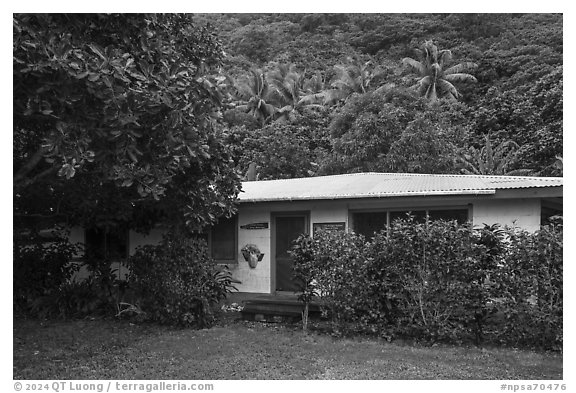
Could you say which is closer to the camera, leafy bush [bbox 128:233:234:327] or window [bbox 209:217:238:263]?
leafy bush [bbox 128:233:234:327]

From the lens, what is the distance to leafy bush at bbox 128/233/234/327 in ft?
28.8

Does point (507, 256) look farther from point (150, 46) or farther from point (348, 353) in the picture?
point (150, 46)

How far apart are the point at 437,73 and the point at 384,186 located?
22.4 metres

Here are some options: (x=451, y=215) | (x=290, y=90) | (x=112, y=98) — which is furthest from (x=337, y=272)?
(x=290, y=90)

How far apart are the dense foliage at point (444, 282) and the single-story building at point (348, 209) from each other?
5.24 feet

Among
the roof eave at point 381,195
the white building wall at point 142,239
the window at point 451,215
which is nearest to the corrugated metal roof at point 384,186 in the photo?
the roof eave at point 381,195

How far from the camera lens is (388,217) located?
10312mm

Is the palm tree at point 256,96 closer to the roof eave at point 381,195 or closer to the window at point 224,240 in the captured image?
the window at point 224,240

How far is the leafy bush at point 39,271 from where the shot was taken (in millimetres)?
10258

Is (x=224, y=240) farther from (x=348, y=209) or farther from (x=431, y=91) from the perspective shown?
(x=431, y=91)

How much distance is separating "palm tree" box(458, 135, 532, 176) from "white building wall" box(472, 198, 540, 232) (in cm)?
1187

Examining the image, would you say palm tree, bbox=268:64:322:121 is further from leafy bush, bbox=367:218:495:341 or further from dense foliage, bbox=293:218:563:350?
leafy bush, bbox=367:218:495:341

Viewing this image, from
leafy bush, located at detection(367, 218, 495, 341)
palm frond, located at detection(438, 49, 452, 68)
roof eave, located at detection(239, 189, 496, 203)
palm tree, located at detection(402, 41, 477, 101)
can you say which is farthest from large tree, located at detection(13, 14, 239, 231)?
palm frond, located at detection(438, 49, 452, 68)
